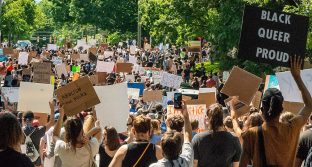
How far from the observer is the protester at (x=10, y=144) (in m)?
5.20

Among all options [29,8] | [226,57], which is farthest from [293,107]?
[29,8]

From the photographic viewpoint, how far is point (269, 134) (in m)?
5.89

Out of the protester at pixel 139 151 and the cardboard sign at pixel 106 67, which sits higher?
the protester at pixel 139 151

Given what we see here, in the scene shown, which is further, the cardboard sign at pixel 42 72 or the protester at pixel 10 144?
the cardboard sign at pixel 42 72

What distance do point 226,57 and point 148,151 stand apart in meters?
22.5

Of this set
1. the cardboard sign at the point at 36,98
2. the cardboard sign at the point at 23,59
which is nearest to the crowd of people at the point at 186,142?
the cardboard sign at the point at 36,98

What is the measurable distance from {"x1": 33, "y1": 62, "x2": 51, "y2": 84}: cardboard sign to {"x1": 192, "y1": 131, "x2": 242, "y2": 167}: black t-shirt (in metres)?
12.3

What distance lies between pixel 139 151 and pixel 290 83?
3.44 meters

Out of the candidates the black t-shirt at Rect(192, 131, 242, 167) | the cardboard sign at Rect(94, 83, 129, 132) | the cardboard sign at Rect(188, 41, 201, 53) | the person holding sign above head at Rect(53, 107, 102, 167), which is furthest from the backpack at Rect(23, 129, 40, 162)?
the cardboard sign at Rect(188, 41, 201, 53)

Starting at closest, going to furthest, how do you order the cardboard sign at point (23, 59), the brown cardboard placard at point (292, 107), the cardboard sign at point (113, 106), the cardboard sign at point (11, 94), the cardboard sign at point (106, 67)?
1. the cardboard sign at point (113, 106)
2. the brown cardboard placard at point (292, 107)
3. the cardboard sign at point (11, 94)
4. the cardboard sign at point (106, 67)
5. the cardboard sign at point (23, 59)

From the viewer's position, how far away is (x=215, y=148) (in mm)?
6859

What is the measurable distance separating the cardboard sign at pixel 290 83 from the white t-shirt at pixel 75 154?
305cm

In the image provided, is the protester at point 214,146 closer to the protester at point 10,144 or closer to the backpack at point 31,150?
the protester at point 10,144

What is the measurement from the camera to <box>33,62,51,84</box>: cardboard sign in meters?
19.0
